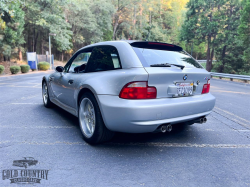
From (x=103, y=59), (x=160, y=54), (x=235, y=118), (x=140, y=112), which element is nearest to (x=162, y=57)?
(x=160, y=54)

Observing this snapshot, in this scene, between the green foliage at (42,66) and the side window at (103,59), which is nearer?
the side window at (103,59)

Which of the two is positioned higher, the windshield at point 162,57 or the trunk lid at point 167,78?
the windshield at point 162,57

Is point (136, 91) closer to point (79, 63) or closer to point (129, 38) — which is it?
point (79, 63)

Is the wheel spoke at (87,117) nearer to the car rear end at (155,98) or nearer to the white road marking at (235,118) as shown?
the car rear end at (155,98)

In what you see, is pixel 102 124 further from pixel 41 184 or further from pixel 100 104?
pixel 41 184

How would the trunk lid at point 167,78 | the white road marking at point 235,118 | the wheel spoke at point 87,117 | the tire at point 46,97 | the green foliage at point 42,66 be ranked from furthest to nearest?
the green foliage at point 42,66
the tire at point 46,97
the white road marking at point 235,118
the wheel spoke at point 87,117
the trunk lid at point 167,78

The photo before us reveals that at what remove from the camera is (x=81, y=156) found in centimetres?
276

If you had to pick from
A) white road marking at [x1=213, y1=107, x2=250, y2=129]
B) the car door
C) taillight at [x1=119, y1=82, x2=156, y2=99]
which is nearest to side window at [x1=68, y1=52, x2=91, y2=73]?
the car door

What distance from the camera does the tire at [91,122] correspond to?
2.94 metres

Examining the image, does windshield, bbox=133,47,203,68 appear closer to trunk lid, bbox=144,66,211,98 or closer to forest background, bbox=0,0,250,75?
trunk lid, bbox=144,66,211,98

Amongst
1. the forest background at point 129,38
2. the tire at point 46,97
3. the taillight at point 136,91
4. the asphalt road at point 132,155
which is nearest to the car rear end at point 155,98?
the taillight at point 136,91

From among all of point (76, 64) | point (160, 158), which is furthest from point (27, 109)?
point (160, 158)

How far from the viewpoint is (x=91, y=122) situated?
3268 millimetres

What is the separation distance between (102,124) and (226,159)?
5.79 ft
